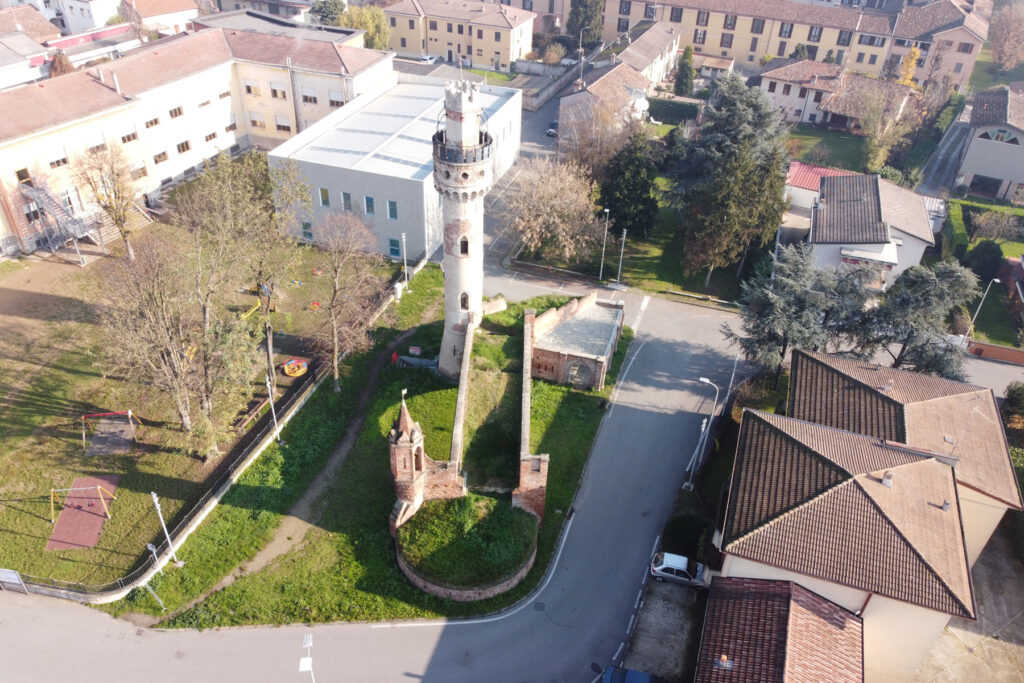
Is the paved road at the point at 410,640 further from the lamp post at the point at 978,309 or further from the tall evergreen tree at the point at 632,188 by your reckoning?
the lamp post at the point at 978,309

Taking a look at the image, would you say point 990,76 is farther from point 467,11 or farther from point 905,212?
point 467,11

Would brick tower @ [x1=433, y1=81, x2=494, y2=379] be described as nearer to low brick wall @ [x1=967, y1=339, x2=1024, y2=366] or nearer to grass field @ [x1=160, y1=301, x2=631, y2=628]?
grass field @ [x1=160, y1=301, x2=631, y2=628]

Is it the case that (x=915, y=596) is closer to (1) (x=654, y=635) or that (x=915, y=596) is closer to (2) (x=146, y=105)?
(1) (x=654, y=635)

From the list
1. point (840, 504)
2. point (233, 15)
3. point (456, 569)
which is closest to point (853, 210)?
point (840, 504)

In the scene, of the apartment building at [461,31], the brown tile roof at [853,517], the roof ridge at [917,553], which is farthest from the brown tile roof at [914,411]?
the apartment building at [461,31]

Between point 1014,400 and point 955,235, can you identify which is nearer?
point 1014,400

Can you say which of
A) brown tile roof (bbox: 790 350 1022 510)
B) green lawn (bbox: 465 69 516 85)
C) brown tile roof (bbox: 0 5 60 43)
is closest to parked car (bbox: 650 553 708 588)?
brown tile roof (bbox: 790 350 1022 510)

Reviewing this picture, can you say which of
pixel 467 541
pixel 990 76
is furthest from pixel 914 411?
pixel 990 76
